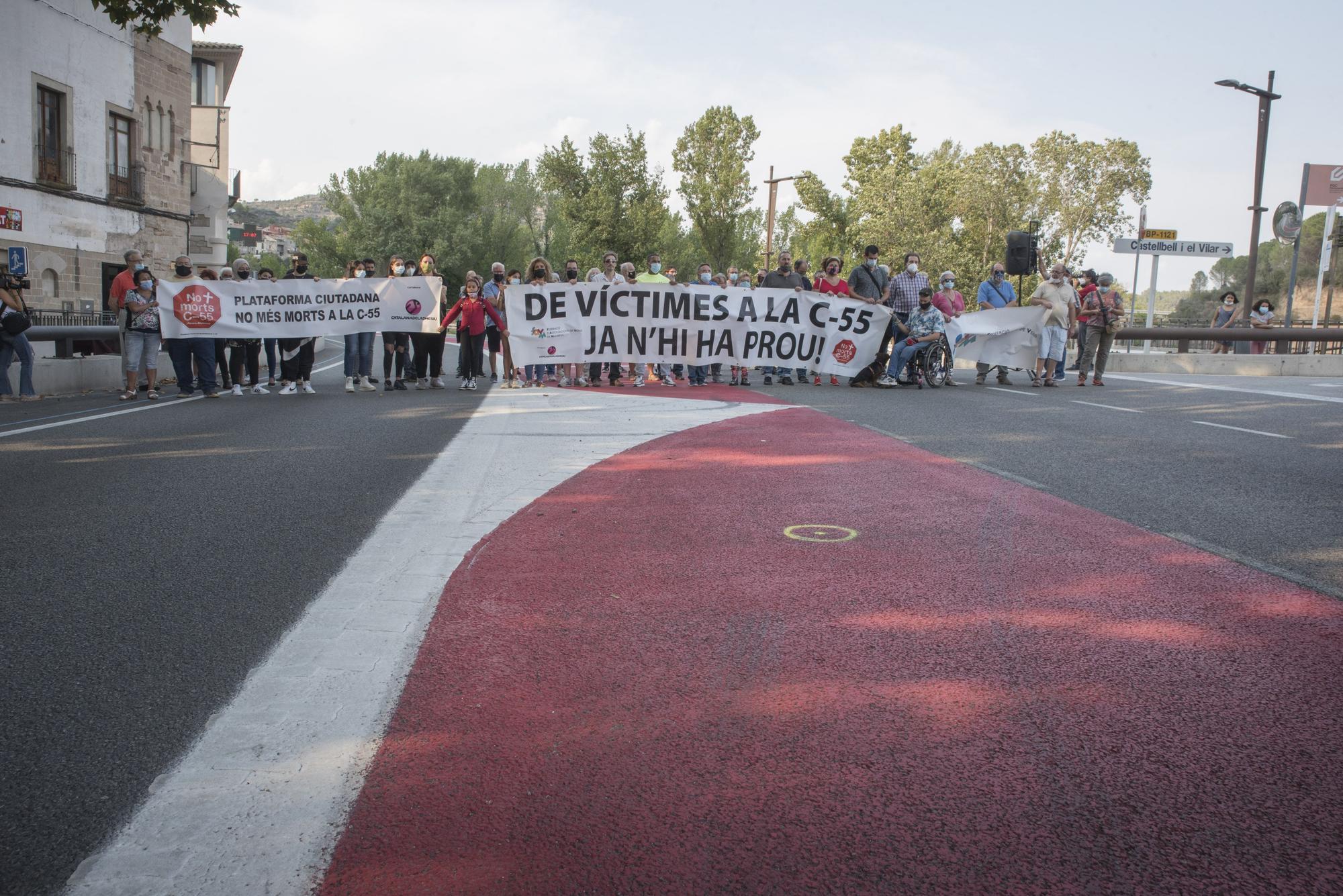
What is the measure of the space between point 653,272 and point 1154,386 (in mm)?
8883

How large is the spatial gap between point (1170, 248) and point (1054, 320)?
8679 millimetres

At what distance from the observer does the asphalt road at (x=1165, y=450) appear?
5.80 meters

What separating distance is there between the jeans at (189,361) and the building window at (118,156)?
21.2 metres

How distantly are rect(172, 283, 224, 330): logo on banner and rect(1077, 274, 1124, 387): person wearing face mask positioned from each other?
46.7 feet

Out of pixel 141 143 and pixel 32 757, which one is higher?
pixel 141 143

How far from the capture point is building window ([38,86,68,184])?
28703mm

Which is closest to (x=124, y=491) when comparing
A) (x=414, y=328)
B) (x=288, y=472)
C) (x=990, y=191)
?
(x=288, y=472)

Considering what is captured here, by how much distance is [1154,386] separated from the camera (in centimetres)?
1744

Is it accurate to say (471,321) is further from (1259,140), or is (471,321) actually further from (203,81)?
(203,81)

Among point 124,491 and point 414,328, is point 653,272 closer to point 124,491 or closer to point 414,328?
point 414,328

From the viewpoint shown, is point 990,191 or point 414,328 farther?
point 990,191

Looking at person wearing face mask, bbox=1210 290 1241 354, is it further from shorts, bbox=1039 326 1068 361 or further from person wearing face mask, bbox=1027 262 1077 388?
shorts, bbox=1039 326 1068 361

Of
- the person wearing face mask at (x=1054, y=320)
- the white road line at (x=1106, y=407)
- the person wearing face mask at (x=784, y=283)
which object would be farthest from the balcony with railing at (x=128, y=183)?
the white road line at (x=1106, y=407)

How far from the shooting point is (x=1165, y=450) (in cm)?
904
